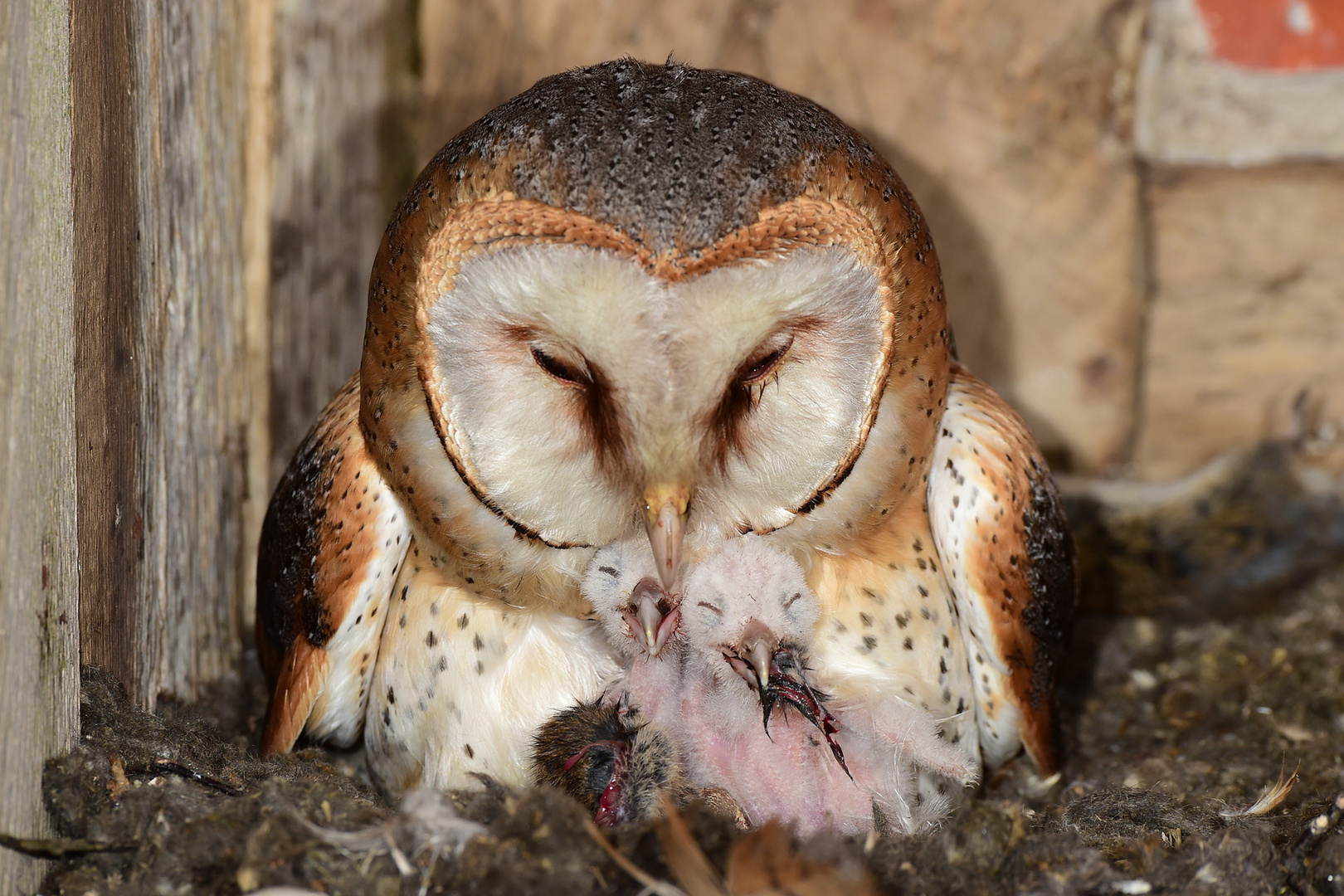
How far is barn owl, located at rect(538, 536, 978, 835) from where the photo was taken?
1930 millimetres

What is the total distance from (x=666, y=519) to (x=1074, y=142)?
2.12 metres

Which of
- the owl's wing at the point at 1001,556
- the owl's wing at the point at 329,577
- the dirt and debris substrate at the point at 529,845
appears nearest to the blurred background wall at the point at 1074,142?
the owl's wing at the point at 329,577

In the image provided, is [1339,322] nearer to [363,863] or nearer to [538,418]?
[538,418]

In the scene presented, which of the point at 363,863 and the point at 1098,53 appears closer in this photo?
the point at 363,863

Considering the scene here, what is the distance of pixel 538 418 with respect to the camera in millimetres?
1706

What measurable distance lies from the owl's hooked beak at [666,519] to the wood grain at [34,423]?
0.74 metres

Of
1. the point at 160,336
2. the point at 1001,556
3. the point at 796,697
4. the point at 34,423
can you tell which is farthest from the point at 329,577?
the point at 1001,556

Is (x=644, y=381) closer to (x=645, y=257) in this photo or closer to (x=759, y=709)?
(x=645, y=257)

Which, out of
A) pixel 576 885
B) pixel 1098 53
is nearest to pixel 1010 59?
pixel 1098 53

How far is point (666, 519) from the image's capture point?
172cm

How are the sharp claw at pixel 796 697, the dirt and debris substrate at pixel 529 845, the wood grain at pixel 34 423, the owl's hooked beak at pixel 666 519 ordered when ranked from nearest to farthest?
the wood grain at pixel 34 423
the dirt and debris substrate at pixel 529 845
the owl's hooked beak at pixel 666 519
the sharp claw at pixel 796 697

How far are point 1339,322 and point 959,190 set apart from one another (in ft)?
3.52

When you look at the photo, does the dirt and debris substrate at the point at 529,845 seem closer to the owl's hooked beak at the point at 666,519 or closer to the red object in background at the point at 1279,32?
the owl's hooked beak at the point at 666,519

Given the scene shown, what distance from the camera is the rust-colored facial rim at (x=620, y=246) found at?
5.13 feet
